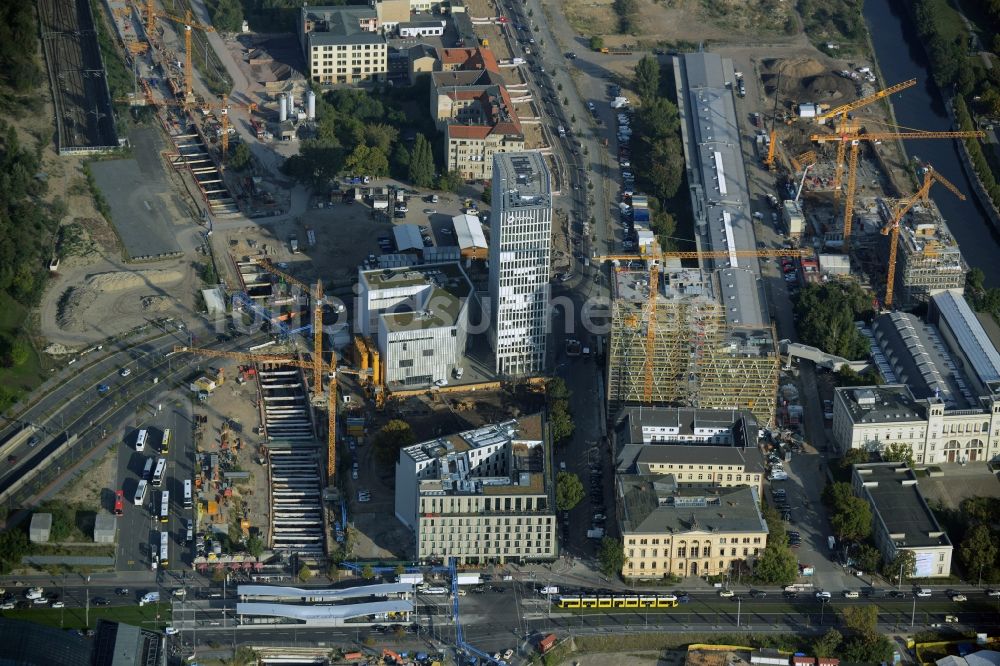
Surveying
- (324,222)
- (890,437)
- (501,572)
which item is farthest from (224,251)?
(890,437)

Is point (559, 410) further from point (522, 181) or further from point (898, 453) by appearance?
point (898, 453)

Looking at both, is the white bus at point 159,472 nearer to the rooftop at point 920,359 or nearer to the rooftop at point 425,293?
the rooftop at point 425,293

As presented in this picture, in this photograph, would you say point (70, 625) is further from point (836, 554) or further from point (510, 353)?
point (836, 554)

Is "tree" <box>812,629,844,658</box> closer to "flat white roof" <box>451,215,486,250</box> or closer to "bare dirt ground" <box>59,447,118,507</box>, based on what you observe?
"bare dirt ground" <box>59,447,118,507</box>

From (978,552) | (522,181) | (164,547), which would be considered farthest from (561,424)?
(978,552)

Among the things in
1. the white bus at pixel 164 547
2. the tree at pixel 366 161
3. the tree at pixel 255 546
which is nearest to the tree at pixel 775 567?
the tree at pixel 255 546
